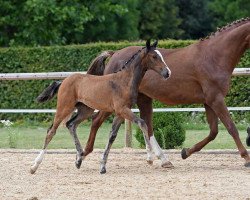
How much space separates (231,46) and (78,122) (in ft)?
7.30

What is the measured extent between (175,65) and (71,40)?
66.7 ft

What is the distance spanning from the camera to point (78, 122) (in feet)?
36.7

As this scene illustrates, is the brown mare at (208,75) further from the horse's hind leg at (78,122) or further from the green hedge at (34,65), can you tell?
the green hedge at (34,65)

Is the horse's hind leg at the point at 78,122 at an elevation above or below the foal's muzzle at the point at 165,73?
below

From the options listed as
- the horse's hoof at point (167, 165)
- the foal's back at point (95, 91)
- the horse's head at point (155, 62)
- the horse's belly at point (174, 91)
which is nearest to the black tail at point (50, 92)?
the foal's back at point (95, 91)

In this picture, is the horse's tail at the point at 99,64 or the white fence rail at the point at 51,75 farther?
the white fence rail at the point at 51,75

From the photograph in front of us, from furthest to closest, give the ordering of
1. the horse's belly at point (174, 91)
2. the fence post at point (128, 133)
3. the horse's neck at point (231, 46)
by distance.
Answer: the fence post at point (128, 133) → the horse's belly at point (174, 91) → the horse's neck at point (231, 46)

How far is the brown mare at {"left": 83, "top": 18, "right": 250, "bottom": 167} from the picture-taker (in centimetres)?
1087

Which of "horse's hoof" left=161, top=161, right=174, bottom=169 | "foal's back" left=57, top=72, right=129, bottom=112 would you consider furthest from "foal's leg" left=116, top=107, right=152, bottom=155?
"horse's hoof" left=161, top=161, right=174, bottom=169

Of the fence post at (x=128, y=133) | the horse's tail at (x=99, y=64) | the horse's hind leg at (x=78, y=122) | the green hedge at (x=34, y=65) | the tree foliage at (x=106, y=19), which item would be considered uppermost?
the horse's tail at (x=99, y=64)

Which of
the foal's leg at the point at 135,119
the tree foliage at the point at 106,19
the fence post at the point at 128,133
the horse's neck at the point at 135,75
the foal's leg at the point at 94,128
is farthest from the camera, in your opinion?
the tree foliage at the point at 106,19

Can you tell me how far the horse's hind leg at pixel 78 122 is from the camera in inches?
434

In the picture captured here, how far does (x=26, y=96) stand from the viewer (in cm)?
2127

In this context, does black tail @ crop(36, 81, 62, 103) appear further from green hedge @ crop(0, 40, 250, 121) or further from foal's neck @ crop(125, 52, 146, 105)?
green hedge @ crop(0, 40, 250, 121)
